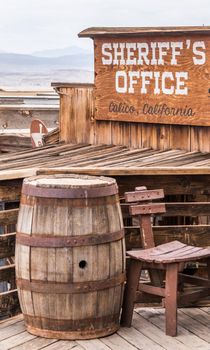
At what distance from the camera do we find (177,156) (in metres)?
10.1

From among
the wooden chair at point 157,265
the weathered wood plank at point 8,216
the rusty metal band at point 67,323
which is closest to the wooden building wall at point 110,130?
the wooden chair at point 157,265

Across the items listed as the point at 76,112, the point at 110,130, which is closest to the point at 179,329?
the point at 110,130

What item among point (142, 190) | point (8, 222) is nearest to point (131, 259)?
point (142, 190)

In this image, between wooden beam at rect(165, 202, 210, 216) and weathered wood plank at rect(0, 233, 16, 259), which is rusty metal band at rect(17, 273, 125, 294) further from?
wooden beam at rect(165, 202, 210, 216)

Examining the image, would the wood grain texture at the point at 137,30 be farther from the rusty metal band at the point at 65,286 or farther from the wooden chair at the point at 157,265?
the rusty metal band at the point at 65,286

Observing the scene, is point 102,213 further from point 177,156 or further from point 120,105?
point 120,105

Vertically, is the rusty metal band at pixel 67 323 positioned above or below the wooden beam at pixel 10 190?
below

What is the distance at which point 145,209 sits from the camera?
20.8 ft

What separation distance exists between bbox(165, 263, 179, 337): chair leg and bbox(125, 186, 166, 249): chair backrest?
56 centimetres

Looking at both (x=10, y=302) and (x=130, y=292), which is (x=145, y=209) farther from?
(x=10, y=302)

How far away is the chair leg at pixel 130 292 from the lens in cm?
610

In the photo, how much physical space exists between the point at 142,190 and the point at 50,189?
3.57 ft

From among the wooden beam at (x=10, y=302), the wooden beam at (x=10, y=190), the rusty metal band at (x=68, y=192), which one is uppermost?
the rusty metal band at (x=68, y=192)

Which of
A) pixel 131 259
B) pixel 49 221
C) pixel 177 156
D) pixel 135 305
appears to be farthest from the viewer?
pixel 177 156
